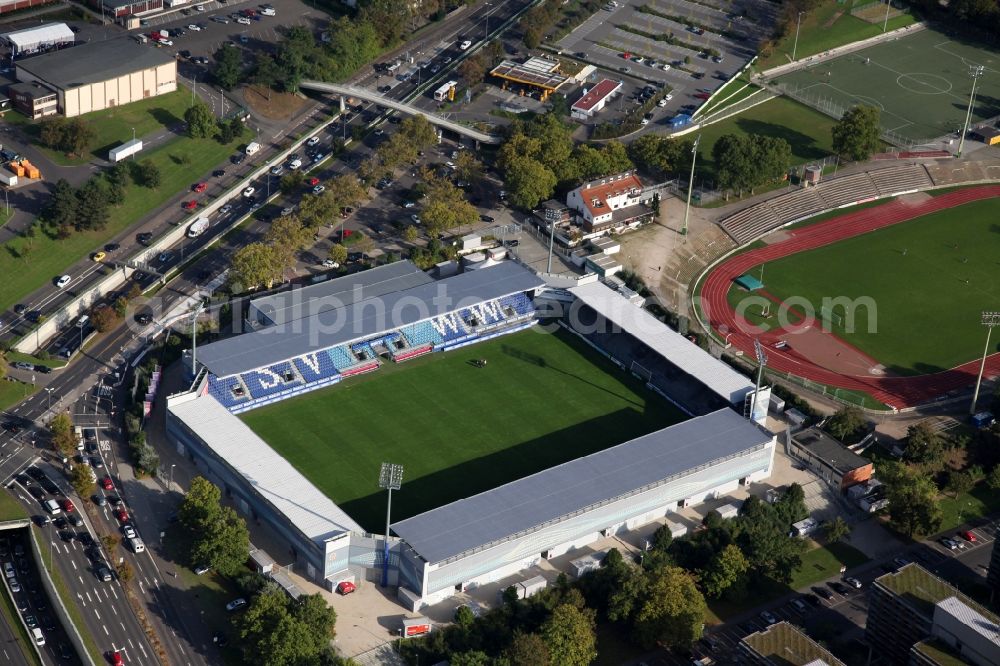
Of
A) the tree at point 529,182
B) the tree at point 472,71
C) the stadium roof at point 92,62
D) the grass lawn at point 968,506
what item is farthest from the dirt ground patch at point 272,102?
the grass lawn at point 968,506

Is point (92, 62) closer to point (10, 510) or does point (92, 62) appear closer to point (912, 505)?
point (10, 510)

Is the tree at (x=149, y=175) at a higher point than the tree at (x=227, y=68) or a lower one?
lower

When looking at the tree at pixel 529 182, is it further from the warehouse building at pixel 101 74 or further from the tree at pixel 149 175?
the warehouse building at pixel 101 74

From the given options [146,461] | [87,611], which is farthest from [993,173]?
[87,611]

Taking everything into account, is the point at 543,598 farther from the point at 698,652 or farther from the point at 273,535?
the point at 273,535

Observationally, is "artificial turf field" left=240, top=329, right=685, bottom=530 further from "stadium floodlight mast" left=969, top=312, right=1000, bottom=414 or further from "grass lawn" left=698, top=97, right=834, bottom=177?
"grass lawn" left=698, top=97, right=834, bottom=177
